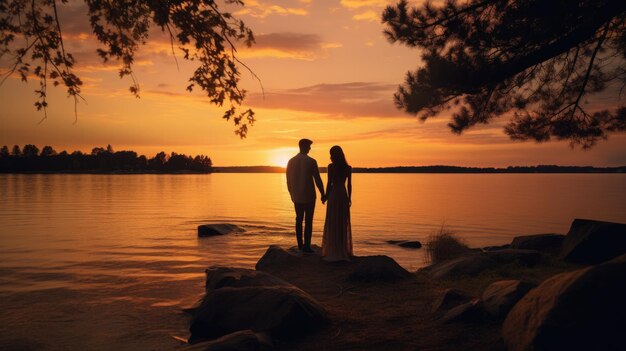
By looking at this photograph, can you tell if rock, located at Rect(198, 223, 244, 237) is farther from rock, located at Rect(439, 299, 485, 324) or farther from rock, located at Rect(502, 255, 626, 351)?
rock, located at Rect(502, 255, 626, 351)

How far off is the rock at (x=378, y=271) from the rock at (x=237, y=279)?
6.74ft

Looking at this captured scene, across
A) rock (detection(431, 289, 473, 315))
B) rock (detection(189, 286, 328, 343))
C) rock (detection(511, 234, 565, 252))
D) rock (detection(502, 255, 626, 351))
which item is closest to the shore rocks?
rock (detection(189, 286, 328, 343))

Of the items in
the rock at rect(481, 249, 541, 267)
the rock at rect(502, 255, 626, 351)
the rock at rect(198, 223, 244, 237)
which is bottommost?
the rock at rect(198, 223, 244, 237)

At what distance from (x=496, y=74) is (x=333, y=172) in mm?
4424

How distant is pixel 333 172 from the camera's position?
11.2 meters

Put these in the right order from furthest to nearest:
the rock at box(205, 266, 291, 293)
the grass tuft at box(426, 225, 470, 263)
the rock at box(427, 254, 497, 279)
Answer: the grass tuft at box(426, 225, 470, 263)
the rock at box(427, 254, 497, 279)
the rock at box(205, 266, 291, 293)

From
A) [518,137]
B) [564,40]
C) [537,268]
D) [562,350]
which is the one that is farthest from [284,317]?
[518,137]

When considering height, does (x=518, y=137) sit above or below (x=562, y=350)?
above

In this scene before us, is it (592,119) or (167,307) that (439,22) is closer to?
(592,119)

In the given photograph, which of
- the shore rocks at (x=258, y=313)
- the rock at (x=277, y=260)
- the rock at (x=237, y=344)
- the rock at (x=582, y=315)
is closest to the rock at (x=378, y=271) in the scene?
the rock at (x=277, y=260)

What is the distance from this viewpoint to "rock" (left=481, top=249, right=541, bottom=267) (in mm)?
10630

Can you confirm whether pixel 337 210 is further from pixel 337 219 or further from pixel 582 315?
pixel 582 315

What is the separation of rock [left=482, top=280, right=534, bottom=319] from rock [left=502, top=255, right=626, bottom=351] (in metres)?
1.22

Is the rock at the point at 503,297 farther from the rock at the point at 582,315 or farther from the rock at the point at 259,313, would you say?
the rock at the point at 259,313
